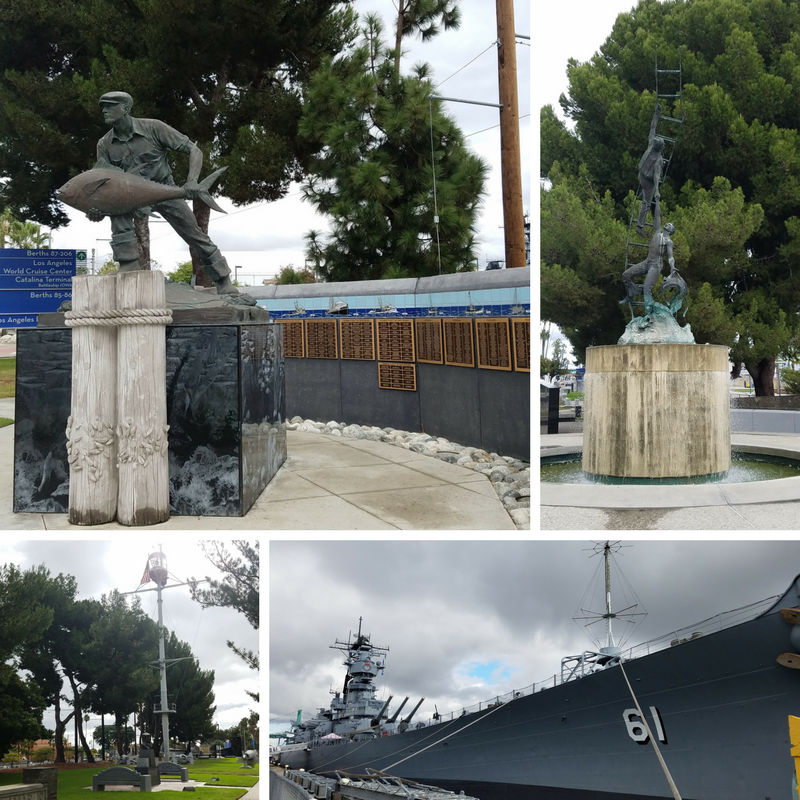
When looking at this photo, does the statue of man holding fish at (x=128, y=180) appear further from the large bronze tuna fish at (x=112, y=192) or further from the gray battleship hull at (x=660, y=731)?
the gray battleship hull at (x=660, y=731)

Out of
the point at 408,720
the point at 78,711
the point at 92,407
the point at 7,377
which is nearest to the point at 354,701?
the point at 408,720

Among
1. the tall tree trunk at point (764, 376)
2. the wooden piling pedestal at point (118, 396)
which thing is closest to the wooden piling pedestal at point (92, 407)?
the wooden piling pedestal at point (118, 396)

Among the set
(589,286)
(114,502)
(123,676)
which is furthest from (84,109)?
(589,286)

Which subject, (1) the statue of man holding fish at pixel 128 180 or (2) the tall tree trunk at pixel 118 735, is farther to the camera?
(2) the tall tree trunk at pixel 118 735

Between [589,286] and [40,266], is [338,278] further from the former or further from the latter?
[589,286]

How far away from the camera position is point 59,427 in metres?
6.11

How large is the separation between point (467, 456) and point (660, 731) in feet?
11.4

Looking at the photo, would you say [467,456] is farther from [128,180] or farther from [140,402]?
[128,180]

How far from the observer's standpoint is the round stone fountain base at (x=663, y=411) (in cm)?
970

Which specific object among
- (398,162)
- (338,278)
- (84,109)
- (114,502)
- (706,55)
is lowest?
(114,502)

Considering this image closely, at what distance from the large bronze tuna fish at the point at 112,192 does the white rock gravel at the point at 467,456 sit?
356cm

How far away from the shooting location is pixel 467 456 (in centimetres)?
851

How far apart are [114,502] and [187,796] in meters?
5.50

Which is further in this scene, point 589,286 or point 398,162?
point 589,286
